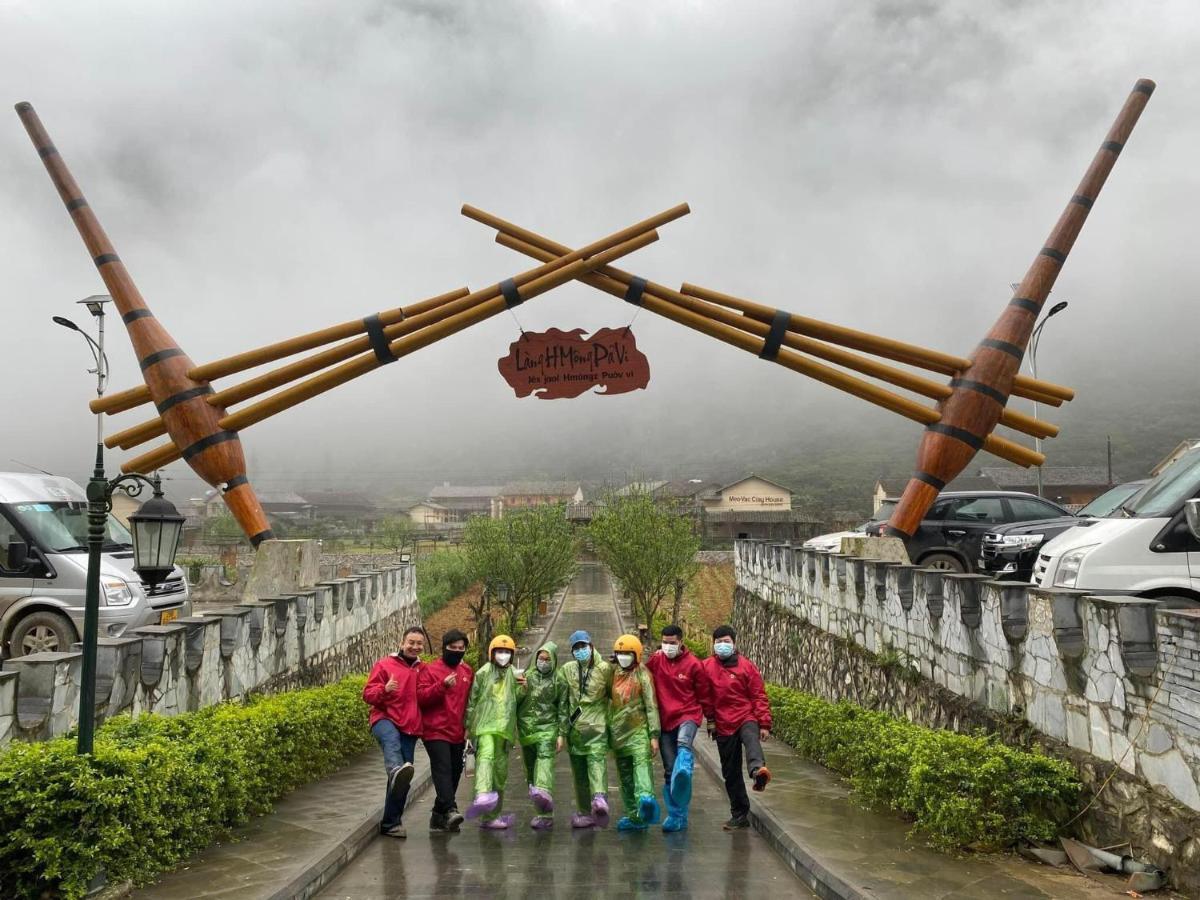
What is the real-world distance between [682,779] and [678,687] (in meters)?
0.72

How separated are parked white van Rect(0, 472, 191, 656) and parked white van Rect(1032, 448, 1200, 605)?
874cm

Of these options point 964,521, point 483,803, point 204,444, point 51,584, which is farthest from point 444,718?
point 964,521

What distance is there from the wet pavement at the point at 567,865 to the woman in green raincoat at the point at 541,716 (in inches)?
18.1

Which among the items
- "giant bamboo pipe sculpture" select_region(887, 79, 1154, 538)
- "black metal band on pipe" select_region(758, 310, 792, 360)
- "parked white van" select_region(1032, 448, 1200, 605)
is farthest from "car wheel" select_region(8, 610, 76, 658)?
"parked white van" select_region(1032, 448, 1200, 605)

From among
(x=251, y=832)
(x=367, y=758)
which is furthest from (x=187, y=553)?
(x=251, y=832)

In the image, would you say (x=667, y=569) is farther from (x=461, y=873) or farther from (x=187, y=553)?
(x=187, y=553)

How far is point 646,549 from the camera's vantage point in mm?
28859

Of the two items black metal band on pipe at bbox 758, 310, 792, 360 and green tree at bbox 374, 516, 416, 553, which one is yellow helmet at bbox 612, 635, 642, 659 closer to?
black metal band on pipe at bbox 758, 310, 792, 360

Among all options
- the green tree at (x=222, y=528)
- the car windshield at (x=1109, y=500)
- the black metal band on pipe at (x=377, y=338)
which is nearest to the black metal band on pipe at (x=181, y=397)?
the black metal band on pipe at (x=377, y=338)

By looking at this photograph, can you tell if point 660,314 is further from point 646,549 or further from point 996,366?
point 646,549

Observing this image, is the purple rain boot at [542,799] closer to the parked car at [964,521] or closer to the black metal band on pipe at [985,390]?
the black metal band on pipe at [985,390]

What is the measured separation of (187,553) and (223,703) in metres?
42.8

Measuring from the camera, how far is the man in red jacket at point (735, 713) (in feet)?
24.9

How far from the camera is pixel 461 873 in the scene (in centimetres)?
632
